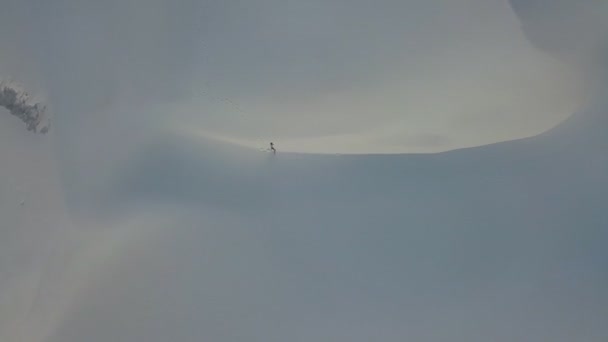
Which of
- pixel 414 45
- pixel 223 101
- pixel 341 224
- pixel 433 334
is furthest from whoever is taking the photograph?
pixel 414 45

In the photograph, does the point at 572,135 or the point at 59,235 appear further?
the point at 572,135

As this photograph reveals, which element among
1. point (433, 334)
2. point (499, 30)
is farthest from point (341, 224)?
point (499, 30)

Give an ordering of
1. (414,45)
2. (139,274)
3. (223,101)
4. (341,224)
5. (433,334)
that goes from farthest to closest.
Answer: (414,45)
(223,101)
(341,224)
(139,274)
(433,334)

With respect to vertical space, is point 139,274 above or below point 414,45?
below

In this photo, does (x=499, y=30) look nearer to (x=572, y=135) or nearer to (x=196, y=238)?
(x=572, y=135)

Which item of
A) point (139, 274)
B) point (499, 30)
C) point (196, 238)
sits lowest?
point (139, 274)

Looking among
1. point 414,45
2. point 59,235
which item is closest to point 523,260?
point 414,45

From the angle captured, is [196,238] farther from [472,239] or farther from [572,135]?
[572,135]
